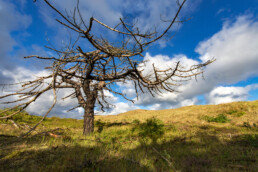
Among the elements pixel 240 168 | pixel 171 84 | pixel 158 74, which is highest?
pixel 158 74

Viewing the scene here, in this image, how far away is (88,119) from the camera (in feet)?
22.2

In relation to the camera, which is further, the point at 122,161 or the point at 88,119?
the point at 88,119

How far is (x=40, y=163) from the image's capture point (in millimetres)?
2643

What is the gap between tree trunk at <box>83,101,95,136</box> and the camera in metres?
6.66

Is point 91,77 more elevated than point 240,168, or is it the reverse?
point 91,77

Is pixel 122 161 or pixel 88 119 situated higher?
pixel 88 119

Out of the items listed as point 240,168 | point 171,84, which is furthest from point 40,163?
point 171,84

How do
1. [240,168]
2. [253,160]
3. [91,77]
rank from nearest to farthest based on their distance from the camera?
[240,168], [253,160], [91,77]

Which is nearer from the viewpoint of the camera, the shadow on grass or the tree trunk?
the shadow on grass

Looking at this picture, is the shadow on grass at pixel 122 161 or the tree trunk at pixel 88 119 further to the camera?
the tree trunk at pixel 88 119

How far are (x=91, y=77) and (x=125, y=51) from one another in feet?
10.1

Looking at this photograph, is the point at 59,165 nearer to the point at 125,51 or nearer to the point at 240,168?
the point at 125,51

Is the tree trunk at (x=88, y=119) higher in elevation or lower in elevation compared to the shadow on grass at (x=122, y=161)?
higher

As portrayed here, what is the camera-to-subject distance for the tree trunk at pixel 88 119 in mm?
6660
